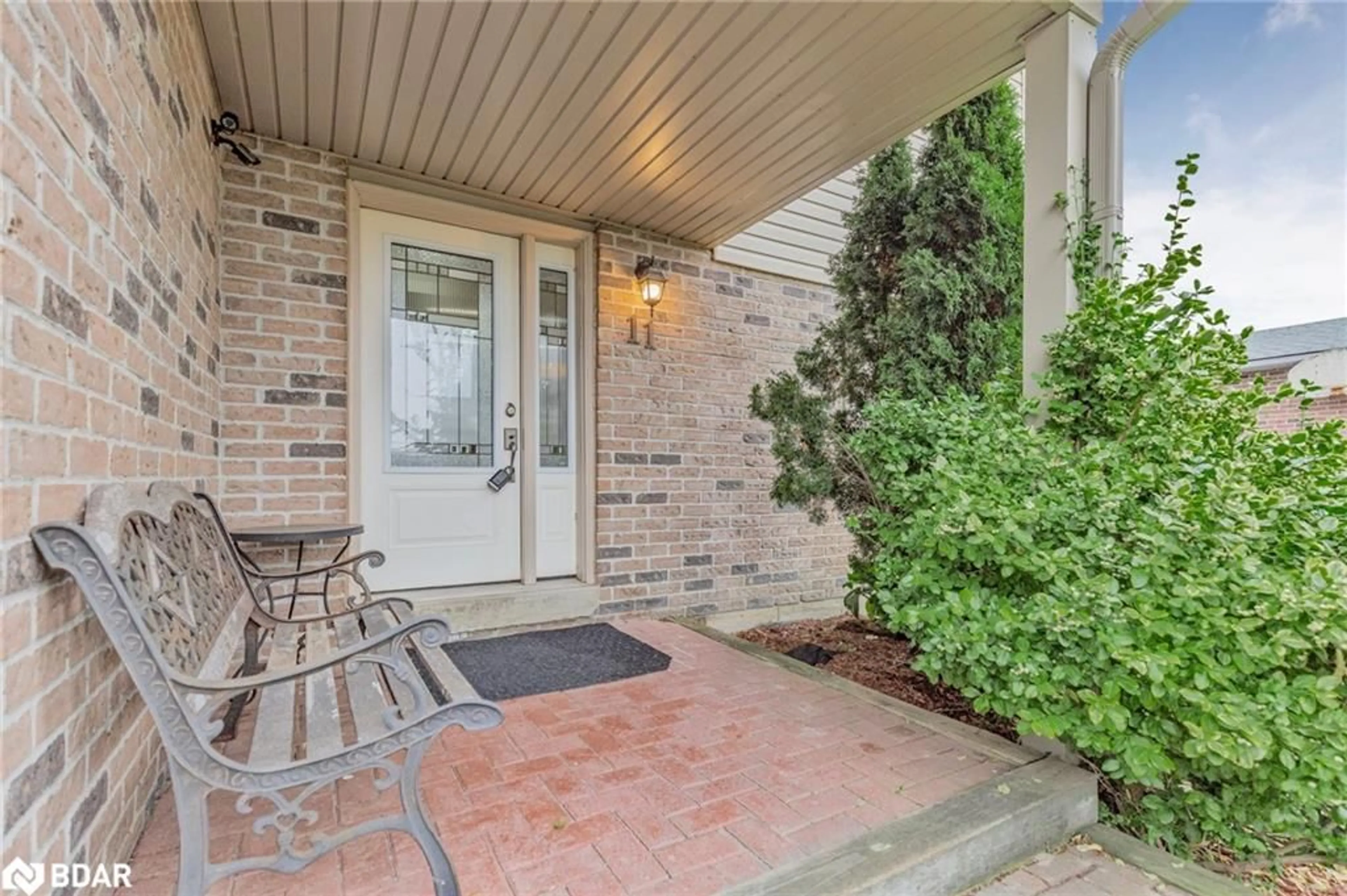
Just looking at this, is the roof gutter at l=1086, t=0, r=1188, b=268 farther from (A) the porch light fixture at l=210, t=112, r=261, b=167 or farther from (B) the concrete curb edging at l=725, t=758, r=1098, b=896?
(A) the porch light fixture at l=210, t=112, r=261, b=167

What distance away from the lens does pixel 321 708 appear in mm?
1452

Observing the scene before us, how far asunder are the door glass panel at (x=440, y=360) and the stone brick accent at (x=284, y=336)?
0.35 meters

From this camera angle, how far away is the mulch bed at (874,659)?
258 cm

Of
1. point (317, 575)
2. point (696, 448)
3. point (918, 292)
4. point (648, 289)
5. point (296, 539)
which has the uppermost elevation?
point (648, 289)

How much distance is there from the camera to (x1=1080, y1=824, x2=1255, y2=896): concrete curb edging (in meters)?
1.45

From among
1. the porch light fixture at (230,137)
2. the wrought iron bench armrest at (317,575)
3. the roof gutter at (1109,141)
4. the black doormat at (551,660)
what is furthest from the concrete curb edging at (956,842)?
the porch light fixture at (230,137)

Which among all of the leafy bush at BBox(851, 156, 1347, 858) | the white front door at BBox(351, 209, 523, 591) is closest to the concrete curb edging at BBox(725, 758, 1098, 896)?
the leafy bush at BBox(851, 156, 1347, 858)

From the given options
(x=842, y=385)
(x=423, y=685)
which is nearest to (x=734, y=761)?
(x=423, y=685)

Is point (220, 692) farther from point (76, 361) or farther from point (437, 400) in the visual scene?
point (437, 400)

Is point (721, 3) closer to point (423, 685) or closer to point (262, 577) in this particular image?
point (423, 685)

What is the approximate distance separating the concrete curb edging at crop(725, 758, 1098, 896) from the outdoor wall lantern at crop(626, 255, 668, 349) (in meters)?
2.88

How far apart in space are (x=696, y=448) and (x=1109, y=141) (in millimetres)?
2620

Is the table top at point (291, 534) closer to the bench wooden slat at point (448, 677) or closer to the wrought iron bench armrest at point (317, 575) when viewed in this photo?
the wrought iron bench armrest at point (317, 575)

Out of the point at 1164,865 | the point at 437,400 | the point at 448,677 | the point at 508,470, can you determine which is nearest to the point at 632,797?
the point at 448,677
